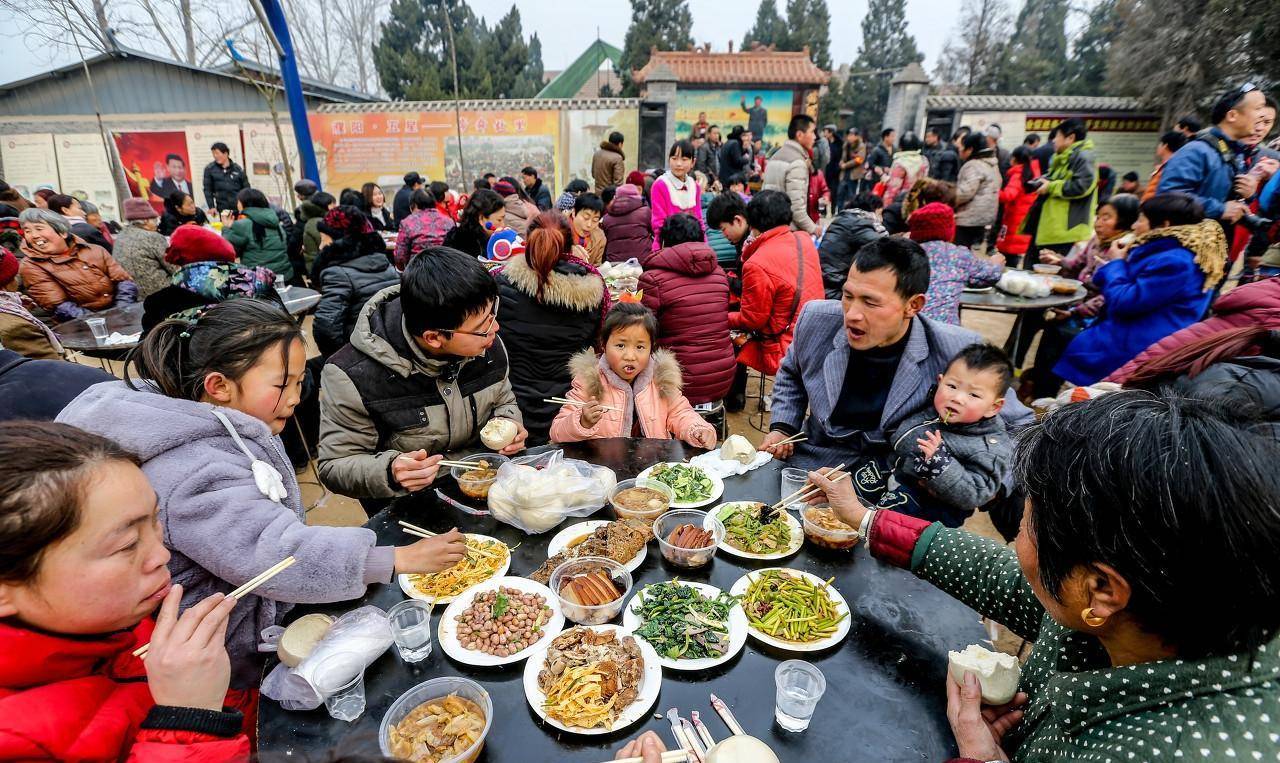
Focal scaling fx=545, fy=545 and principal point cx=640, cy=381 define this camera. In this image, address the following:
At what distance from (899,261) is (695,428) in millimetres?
1431

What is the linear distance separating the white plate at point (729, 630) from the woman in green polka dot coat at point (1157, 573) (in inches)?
25.0

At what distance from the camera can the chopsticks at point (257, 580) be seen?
4.68 feet

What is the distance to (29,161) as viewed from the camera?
1653 centimetres

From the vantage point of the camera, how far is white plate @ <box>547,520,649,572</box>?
2.10m

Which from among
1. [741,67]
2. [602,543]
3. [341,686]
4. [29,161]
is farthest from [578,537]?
[741,67]

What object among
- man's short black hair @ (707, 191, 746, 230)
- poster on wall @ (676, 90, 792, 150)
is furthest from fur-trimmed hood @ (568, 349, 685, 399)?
poster on wall @ (676, 90, 792, 150)

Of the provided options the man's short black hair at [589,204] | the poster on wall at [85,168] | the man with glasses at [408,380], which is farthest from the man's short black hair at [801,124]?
the poster on wall at [85,168]

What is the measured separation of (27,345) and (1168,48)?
26.8m

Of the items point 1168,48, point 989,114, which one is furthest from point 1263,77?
point 989,114

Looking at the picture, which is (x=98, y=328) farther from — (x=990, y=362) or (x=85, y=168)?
(x=85, y=168)

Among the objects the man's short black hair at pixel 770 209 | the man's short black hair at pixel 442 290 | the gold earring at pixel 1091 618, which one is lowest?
the gold earring at pixel 1091 618

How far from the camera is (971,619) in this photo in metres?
1.86

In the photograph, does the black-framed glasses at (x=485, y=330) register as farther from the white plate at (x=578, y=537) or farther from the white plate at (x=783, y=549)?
the white plate at (x=783, y=549)

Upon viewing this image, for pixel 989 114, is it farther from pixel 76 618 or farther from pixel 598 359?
pixel 76 618
